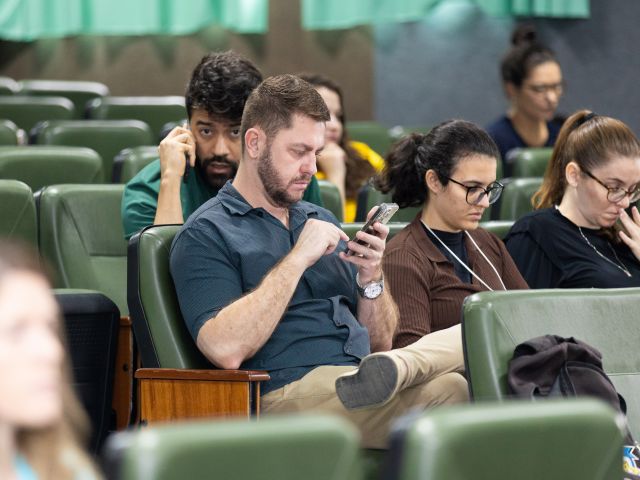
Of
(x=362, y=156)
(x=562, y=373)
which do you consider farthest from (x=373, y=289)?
(x=362, y=156)

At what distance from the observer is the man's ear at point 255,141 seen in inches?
121

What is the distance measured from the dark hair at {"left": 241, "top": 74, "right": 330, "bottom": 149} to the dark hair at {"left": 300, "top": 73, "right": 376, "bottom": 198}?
2.12 m

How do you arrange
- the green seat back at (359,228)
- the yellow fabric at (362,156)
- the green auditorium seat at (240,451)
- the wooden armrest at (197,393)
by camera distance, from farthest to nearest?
the yellow fabric at (362,156) < the green seat back at (359,228) < the wooden armrest at (197,393) < the green auditorium seat at (240,451)

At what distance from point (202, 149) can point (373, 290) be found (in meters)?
0.86

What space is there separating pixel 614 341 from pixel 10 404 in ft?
5.33

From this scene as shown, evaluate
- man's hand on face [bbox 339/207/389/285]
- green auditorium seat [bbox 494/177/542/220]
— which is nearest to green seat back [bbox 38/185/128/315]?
man's hand on face [bbox 339/207/389/285]

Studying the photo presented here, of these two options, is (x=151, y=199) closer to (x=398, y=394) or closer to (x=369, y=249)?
(x=369, y=249)

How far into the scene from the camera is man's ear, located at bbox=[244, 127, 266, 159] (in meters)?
3.06

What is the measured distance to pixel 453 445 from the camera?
5.07ft

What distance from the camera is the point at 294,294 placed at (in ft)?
9.98

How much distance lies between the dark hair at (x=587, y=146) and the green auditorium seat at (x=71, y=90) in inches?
183

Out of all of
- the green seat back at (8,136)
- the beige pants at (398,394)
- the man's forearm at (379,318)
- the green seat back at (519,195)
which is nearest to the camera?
the beige pants at (398,394)

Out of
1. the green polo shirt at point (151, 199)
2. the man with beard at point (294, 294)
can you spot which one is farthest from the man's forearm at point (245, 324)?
the green polo shirt at point (151, 199)

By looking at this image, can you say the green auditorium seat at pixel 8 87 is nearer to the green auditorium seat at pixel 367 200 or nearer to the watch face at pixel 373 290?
the green auditorium seat at pixel 367 200
